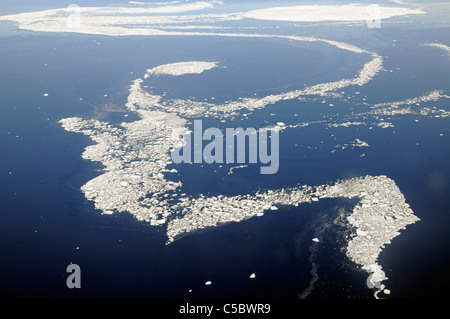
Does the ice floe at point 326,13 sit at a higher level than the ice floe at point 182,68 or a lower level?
higher

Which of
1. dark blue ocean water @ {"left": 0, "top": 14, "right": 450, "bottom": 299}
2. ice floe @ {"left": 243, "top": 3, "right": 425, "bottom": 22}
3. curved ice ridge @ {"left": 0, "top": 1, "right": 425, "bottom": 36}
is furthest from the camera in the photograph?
ice floe @ {"left": 243, "top": 3, "right": 425, "bottom": 22}

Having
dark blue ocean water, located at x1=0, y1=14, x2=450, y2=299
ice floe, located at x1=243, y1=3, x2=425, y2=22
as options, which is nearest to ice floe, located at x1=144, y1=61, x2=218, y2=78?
dark blue ocean water, located at x1=0, y1=14, x2=450, y2=299

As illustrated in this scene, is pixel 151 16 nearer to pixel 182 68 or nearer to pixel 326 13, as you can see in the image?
pixel 326 13

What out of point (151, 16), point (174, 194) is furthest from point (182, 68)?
point (151, 16)

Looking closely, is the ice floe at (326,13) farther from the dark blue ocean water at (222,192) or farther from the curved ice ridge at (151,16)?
the dark blue ocean water at (222,192)

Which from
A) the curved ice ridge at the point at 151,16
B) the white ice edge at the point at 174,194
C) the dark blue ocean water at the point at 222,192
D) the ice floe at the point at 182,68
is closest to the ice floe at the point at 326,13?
the curved ice ridge at the point at 151,16

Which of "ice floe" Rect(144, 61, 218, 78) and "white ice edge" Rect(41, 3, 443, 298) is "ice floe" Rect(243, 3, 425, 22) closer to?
"ice floe" Rect(144, 61, 218, 78)

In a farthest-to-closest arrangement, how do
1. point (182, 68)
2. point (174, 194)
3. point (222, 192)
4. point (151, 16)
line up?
point (151, 16)
point (182, 68)
point (222, 192)
point (174, 194)
